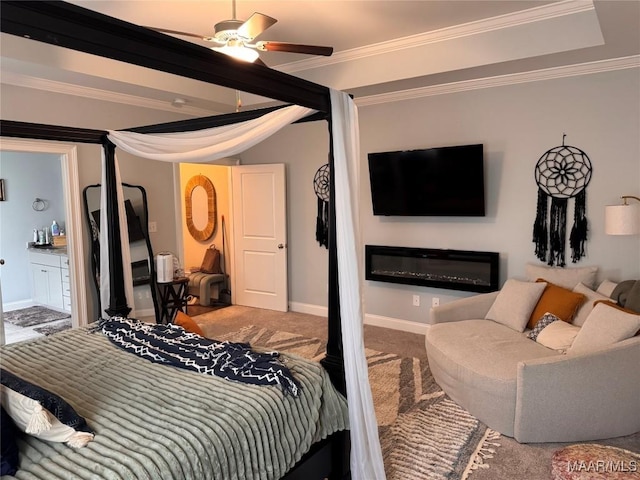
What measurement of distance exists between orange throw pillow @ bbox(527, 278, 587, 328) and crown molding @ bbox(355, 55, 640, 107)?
1.79 metres

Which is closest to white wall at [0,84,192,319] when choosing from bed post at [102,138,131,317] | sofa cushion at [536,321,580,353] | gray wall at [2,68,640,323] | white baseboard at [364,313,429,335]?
gray wall at [2,68,640,323]

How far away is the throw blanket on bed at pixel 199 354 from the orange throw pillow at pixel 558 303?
2.20m

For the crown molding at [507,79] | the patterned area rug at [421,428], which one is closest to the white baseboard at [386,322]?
the patterned area rug at [421,428]

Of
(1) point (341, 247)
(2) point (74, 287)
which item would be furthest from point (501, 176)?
(2) point (74, 287)

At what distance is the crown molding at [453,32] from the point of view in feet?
10.3

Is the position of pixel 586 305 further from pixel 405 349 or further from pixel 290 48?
pixel 290 48

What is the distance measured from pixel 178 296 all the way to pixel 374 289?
2234mm

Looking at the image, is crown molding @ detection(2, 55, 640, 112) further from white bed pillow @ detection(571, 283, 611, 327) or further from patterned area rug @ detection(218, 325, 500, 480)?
patterned area rug @ detection(218, 325, 500, 480)

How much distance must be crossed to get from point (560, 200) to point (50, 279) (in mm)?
5992

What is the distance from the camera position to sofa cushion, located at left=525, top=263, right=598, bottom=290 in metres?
3.70

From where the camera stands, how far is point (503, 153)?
165 inches

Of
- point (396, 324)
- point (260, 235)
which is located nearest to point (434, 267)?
point (396, 324)

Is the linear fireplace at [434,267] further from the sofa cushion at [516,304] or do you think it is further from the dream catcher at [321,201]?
the dream catcher at [321,201]

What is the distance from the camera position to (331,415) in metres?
2.27
